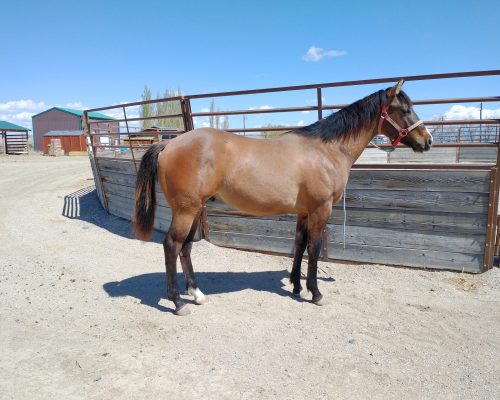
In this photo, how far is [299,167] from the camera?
12.9 ft

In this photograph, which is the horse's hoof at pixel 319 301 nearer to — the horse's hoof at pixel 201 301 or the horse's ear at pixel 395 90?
the horse's hoof at pixel 201 301

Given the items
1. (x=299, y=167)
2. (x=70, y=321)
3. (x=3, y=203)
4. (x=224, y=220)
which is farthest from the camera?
(x=3, y=203)

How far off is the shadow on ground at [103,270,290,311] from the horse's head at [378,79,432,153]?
88.2 inches

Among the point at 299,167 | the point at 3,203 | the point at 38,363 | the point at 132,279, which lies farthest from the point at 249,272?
the point at 3,203

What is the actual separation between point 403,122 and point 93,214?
704 cm

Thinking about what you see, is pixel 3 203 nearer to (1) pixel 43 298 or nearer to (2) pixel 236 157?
(1) pixel 43 298

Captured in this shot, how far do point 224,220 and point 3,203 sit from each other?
21.7 ft

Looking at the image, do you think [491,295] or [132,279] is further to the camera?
[132,279]

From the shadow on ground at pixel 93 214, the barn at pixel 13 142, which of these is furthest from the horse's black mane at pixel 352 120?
the barn at pixel 13 142

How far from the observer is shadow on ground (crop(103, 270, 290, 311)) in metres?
4.34

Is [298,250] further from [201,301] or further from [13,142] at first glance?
[13,142]

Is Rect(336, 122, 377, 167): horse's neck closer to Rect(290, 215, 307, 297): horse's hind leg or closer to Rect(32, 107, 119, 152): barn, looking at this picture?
Rect(290, 215, 307, 297): horse's hind leg

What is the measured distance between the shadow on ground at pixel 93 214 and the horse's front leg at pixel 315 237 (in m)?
3.24

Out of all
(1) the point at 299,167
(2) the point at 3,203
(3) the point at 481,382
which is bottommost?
(3) the point at 481,382
